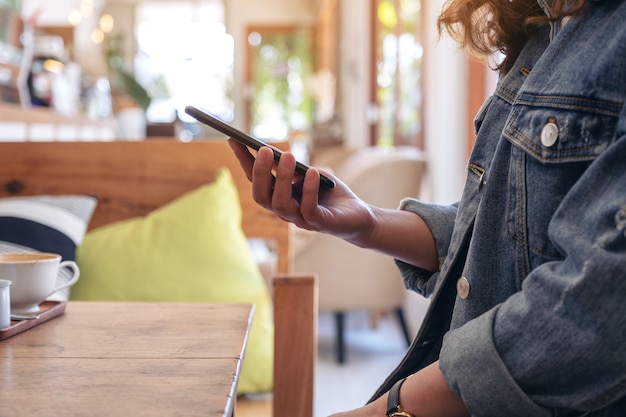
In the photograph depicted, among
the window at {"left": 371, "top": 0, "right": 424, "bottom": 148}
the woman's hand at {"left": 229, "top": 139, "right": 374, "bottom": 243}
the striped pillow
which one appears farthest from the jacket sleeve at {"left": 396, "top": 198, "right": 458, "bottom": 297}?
the window at {"left": 371, "top": 0, "right": 424, "bottom": 148}

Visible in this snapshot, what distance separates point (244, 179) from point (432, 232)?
0.94 m

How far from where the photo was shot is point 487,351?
622 millimetres

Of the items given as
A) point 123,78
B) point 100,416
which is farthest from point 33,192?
point 123,78

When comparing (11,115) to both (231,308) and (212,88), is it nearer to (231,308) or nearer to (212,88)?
(231,308)

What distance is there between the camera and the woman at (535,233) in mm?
574

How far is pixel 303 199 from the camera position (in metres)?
0.83

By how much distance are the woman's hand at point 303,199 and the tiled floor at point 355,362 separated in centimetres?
152

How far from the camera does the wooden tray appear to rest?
80 cm

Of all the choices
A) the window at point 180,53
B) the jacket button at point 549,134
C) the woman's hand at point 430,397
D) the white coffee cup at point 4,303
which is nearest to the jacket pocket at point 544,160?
the jacket button at point 549,134

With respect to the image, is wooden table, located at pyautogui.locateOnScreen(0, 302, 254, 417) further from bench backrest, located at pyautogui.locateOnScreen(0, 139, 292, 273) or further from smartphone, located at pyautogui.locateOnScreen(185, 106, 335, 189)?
bench backrest, located at pyautogui.locateOnScreen(0, 139, 292, 273)

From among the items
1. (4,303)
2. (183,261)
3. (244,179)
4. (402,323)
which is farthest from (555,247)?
(402,323)

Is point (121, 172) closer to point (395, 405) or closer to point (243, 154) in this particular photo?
point (243, 154)

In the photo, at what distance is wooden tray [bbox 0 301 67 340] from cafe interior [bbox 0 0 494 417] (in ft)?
0.03

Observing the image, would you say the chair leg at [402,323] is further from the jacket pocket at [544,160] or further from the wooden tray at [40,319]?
the jacket pocket at [544,160]
